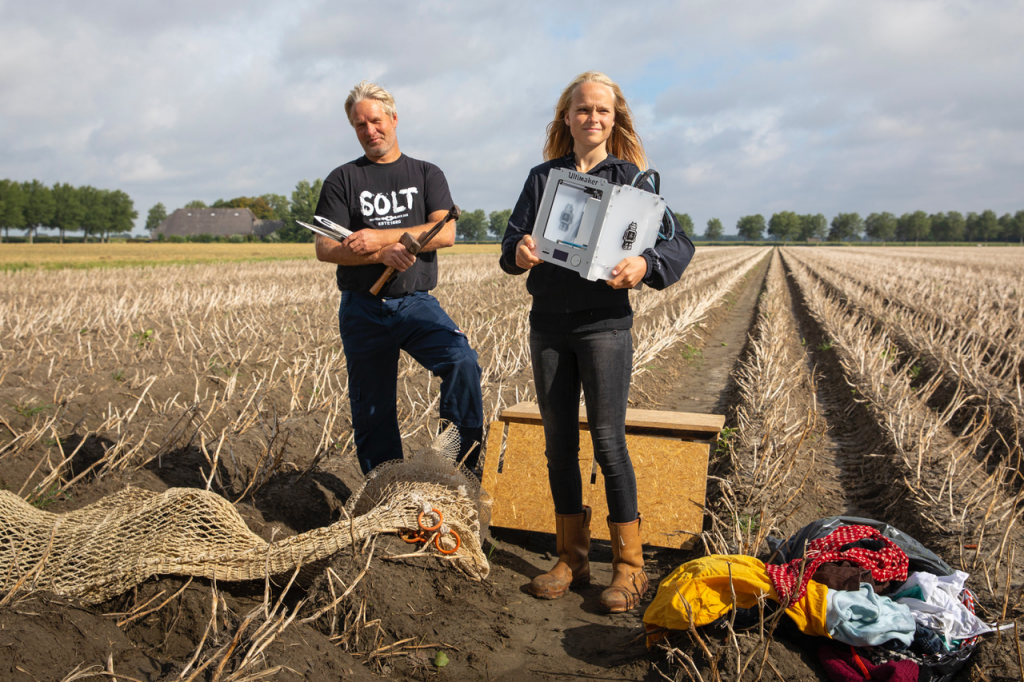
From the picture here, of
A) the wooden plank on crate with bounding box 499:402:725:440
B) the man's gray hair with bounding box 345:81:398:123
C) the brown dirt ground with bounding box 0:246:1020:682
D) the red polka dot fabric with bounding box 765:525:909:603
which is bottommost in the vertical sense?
the brown dirt ground with bounding box 0:246:1020:682

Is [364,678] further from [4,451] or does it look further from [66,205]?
[66,205]

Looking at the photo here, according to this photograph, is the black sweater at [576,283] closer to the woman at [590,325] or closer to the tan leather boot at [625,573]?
the woman at [590,325]

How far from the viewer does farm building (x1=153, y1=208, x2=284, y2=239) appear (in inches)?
3361

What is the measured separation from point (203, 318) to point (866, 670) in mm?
9547

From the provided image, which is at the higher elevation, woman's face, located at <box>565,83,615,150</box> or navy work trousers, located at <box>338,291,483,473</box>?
woman's face, located at <box>565,83,615,150</box>

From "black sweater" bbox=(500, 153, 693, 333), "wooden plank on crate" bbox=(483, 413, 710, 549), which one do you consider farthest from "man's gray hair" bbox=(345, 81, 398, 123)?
"wooden plank on crate" bbox=(483, 413, 710, 549)

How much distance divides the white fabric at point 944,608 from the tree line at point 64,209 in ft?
306

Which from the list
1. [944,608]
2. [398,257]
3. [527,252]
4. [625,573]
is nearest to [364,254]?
[398,257]

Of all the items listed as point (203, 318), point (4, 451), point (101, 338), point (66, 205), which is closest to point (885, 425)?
point (4, 451)

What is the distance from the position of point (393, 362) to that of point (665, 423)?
4.49ft

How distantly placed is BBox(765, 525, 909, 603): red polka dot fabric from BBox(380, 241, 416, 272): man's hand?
1876mm

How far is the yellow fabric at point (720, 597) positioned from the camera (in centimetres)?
225

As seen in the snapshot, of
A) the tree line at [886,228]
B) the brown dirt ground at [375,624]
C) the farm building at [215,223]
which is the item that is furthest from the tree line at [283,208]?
the tree line at [886,228]

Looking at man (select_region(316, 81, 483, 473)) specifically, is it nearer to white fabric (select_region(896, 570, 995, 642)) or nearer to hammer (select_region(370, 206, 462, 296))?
hammer (select_region(370, 206, 462, 296))
